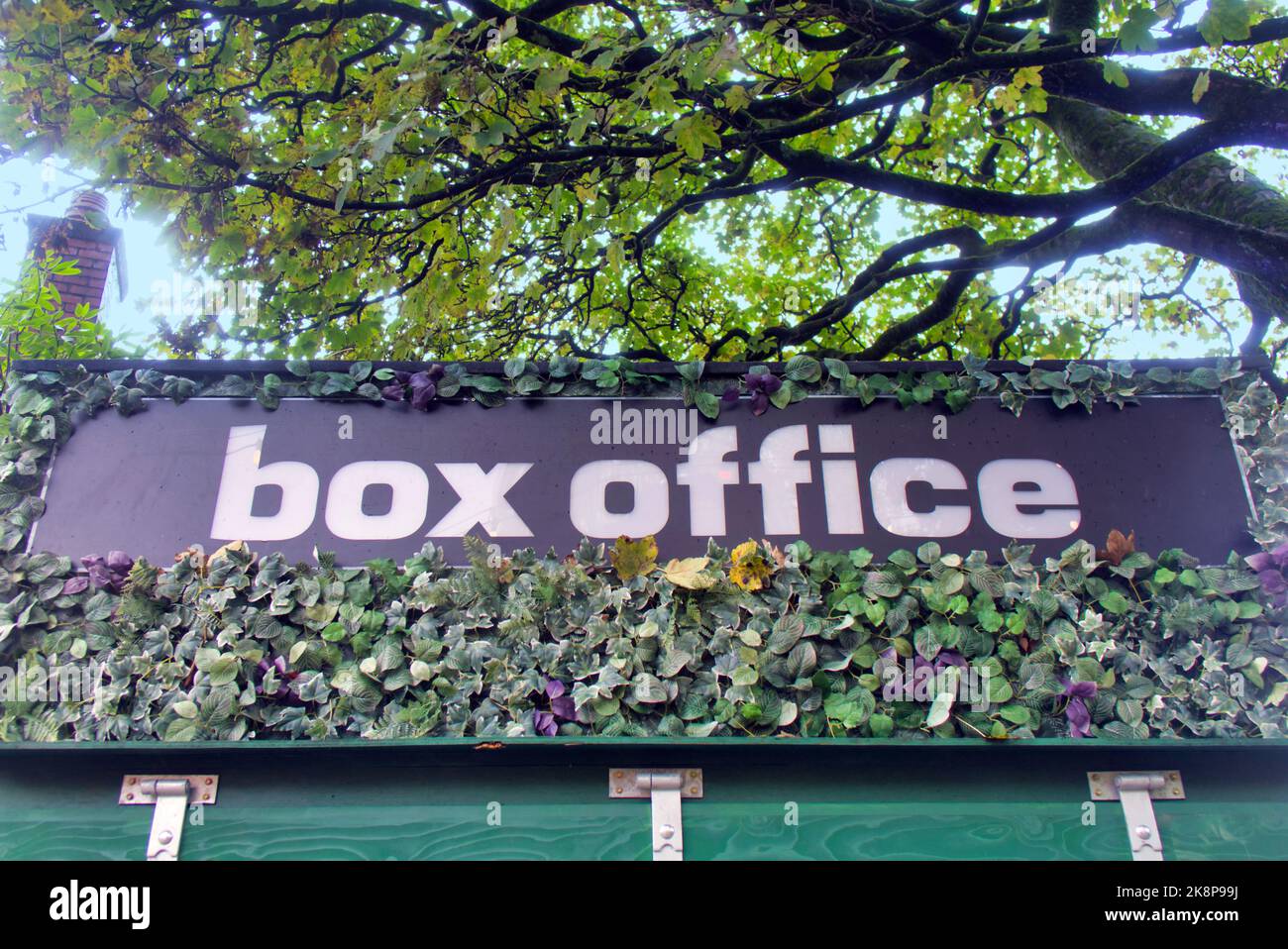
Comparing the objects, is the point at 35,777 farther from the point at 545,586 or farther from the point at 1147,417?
the point at 1147,417

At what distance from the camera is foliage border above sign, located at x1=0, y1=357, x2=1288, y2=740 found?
12.8 feet

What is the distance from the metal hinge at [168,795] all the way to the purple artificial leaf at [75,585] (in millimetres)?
924

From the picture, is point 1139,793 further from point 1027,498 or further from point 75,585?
point 75,585

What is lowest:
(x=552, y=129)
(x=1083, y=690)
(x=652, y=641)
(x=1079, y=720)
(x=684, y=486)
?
(x=1079, y=720)

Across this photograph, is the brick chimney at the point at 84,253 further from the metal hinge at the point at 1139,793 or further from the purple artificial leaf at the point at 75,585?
the metal hinge at the point at 1139,793

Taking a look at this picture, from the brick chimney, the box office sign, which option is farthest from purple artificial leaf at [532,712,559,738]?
the brick chimney

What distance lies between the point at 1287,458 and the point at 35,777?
5.42m

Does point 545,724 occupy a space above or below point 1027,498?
below

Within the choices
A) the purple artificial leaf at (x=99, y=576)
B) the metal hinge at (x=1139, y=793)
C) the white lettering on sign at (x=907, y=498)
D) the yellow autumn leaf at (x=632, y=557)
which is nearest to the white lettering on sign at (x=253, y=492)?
the purple artificial leaf at (x=99, y=576)

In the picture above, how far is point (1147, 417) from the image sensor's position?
464 cm

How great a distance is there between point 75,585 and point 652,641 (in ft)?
8.16

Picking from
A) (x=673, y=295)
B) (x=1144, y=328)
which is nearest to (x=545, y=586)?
(x=673, y=295)

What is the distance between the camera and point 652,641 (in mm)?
4047

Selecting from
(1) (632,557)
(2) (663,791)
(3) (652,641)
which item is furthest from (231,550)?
(2) (663,791)
